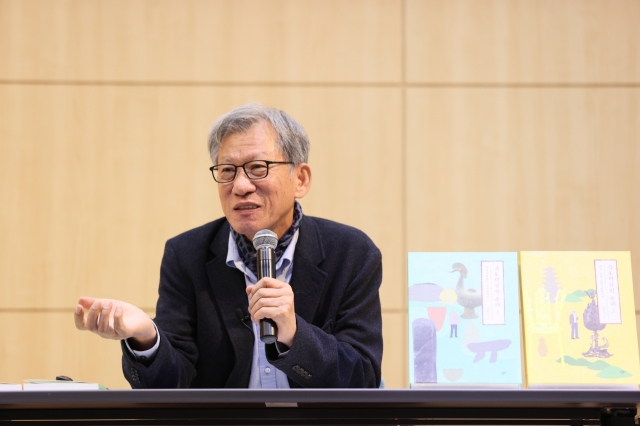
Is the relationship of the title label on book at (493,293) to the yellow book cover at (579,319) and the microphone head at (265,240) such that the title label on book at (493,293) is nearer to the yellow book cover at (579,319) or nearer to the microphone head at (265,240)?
the yellow book cover at (579,319)

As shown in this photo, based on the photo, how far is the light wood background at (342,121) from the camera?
3.67 m

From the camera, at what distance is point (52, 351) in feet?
11.9

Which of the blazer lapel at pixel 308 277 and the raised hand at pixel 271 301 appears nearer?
the raised hand at pixel 271 301

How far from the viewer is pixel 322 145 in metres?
3.71

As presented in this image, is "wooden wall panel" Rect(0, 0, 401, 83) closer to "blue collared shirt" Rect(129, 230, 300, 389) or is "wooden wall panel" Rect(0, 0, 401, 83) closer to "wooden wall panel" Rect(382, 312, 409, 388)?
"wooden wall panel" Rect(382, 312, 409, 388)

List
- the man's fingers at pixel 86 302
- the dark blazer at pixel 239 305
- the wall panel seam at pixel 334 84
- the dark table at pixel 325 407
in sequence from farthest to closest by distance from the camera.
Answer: the wall panel seam at pixel 334 84 → the dark blazer at pixel 239 305 → the man's fingers at pixel 86 302 → the dark table at pixel 325 407

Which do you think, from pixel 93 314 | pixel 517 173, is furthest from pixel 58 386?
pixel 517 173

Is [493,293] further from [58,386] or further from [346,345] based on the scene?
[58,386]

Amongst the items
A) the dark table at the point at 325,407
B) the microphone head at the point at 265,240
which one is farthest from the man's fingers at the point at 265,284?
the dark table at the point at 325,407

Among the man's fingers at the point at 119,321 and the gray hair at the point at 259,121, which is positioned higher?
the gray hair at the point at 259,121

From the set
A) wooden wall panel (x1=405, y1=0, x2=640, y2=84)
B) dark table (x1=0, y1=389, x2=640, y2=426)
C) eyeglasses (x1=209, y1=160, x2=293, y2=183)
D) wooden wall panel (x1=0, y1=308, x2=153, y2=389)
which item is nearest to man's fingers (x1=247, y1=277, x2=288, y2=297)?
dark table (x1=0, y1=389, x2=640, y2=426)

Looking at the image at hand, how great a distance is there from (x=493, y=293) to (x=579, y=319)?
0.21 meters

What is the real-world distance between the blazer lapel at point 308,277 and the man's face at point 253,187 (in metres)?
0.12

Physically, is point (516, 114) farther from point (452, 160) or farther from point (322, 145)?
point (322, 145)
